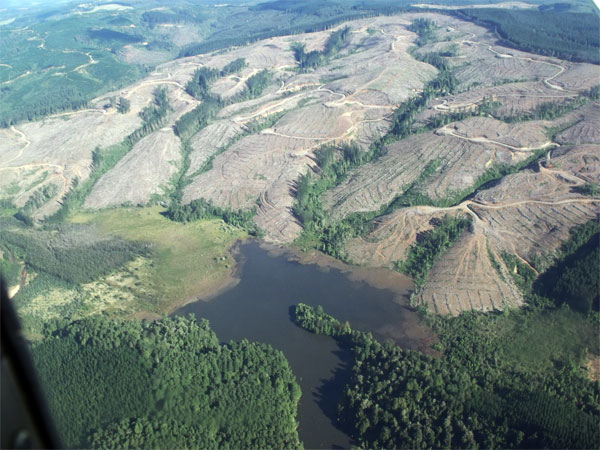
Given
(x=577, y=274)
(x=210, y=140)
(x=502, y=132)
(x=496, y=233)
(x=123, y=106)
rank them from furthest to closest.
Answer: (x=123, y=106) → (x=210, y=140) → (x=502, y=132) → (x=496, y=233) → (x=577, y=274)

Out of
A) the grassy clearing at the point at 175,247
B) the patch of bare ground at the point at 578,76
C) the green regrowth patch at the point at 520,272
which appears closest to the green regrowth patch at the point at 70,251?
the grassy clearing at the point at 175,247

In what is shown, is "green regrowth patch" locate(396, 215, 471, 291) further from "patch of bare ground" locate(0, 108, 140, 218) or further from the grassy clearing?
"patch of bare ground" locate(0, 108, 140, 218)

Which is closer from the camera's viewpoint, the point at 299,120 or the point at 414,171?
the point at 414,171

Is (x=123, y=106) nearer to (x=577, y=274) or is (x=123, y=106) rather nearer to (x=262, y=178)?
(x=262, y=178)

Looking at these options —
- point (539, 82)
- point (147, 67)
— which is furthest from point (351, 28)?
point (539, 82)

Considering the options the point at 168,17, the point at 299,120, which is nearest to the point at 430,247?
the point at 299,120

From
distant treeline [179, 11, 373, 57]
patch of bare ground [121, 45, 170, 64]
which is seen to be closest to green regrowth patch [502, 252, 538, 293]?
distant treeline [179, 11, 373, 57]

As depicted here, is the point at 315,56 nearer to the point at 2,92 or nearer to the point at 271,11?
the point at 2,92

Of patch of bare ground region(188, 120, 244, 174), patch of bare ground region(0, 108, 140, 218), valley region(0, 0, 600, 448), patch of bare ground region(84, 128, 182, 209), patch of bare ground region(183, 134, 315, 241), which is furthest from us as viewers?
patch of bare ground region(188, 120, 244, 174)
